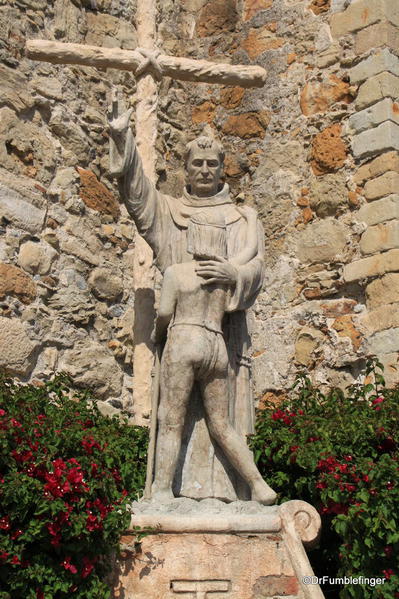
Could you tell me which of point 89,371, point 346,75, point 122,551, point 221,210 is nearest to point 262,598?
point 122,551

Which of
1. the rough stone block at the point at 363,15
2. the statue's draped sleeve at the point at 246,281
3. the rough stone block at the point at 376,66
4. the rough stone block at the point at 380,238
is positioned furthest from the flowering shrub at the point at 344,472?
the rough stone block at the point at 363,15

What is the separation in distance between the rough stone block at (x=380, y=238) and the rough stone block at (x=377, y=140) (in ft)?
1.89

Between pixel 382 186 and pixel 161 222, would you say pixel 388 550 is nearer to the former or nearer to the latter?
pixel 161 222

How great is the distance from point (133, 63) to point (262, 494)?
273 centimetres

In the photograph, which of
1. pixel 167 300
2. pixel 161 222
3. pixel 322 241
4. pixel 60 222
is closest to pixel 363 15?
pixel 322 241

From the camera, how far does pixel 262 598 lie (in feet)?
13.2

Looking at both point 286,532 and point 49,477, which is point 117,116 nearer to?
point 49,477

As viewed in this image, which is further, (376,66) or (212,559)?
(376,66)

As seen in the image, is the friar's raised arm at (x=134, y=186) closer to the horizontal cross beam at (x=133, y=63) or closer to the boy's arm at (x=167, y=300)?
the boy's arm at (x=167, y=300)

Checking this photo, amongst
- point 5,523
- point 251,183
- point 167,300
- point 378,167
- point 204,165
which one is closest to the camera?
point 5,523

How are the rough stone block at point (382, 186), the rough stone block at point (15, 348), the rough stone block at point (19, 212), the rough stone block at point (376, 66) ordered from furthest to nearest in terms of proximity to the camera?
the rough stone block at point (376, 66) < the rough stone block at point (382, 186) < the rough stone block at point (19, 212) < the rough stone block at point (15, 348)

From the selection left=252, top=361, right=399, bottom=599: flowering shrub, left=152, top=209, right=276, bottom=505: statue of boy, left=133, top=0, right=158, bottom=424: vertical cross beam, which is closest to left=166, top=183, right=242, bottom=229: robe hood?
left=152, top=209, right=276, bottom=505: statue of boy

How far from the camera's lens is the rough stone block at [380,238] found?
20.4 feet

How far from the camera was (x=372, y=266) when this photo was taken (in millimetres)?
6277
